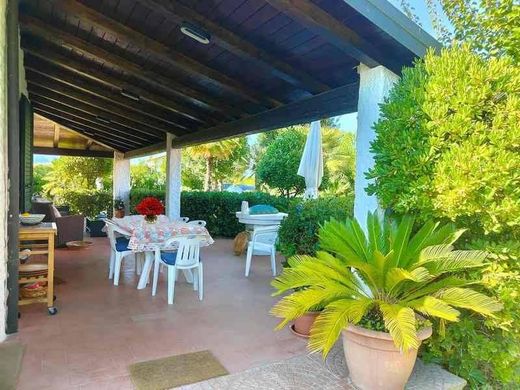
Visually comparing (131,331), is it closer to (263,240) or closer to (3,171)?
(3,171)

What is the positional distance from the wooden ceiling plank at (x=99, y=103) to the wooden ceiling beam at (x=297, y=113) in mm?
1750

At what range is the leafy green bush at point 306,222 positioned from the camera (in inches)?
154

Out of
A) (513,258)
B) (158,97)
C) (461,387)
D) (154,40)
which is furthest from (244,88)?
(461,387)

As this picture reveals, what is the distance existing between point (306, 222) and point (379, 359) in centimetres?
177

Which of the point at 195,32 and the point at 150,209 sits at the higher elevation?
the point at 195,32

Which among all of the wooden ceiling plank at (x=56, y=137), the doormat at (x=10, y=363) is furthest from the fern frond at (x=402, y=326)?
the wooden ceiling plank at (x=56, y=137)

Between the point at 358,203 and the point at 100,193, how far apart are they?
10766mm

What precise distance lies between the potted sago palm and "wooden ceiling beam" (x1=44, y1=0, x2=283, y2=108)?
2991 mm

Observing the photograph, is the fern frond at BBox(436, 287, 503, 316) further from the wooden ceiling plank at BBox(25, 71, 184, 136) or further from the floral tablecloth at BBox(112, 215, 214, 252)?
the wooden ceiling plank at BBox(25, 71, 184, 136)

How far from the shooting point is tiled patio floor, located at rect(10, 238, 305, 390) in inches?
108

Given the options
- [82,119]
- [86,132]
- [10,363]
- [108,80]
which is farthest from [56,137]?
[10,363]

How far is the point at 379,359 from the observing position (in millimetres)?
2408

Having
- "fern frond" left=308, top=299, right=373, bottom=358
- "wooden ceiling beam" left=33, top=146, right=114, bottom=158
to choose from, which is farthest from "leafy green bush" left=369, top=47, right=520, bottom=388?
"wooden ceiling beam" left=33, top=146, right=114, bottom=158

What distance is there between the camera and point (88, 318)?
12.4 ft
